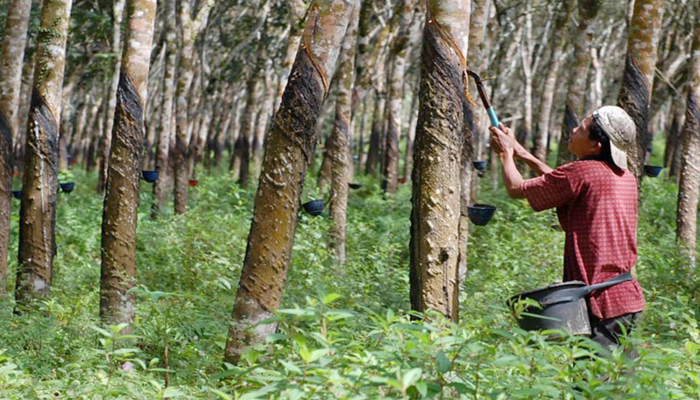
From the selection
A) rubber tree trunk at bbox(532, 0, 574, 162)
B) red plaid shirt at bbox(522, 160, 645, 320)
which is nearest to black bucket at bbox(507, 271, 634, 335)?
red plaid shirt at bbox(522, 160, 645, 320)

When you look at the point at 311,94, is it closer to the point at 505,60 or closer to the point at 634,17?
the point at 634,17

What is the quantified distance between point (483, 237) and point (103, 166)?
8.58 metres

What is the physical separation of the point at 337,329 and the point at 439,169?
1.13 metres

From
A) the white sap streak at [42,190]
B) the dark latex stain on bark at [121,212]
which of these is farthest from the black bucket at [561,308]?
the white sap streak at [42,190]

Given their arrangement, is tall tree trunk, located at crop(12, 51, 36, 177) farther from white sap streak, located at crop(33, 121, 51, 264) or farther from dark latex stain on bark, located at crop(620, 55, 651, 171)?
dark latex stain on bark, located at crop(620, 55, 651, 171)

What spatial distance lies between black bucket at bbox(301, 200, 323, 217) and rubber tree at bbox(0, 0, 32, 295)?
3.01 m

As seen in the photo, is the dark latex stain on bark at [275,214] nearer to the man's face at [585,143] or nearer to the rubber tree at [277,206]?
the rubber tree at [277,206]

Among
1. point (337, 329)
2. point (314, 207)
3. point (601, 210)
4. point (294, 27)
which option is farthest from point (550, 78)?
point (337, 329)

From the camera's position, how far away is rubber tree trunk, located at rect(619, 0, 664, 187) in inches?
291

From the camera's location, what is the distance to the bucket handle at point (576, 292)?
3.93 meters

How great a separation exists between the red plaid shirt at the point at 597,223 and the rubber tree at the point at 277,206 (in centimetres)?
146

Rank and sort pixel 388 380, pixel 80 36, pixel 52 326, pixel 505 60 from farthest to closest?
pixel 505 60
pixel 80 36
pixel 52 326
pixel 388 380

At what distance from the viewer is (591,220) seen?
163 inches

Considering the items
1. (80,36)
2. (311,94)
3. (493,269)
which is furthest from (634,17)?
(80,36)
